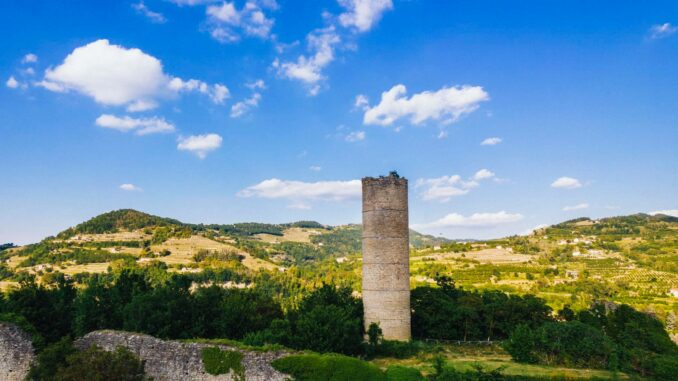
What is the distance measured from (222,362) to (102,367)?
4.71 m

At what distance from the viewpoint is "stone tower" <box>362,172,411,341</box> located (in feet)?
70.1

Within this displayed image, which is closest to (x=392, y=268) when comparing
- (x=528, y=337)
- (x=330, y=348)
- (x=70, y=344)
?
(x=330, y=348)

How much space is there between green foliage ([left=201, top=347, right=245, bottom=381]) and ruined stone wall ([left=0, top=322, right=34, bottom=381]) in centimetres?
861

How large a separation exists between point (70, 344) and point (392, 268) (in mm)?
14252

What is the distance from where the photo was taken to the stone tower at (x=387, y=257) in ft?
70.1

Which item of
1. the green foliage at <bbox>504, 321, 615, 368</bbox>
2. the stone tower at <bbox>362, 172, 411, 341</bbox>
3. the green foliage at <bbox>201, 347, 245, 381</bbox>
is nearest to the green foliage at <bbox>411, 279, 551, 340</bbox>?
the stone tower at <bbox>362, 172, 411, 341</bbox>

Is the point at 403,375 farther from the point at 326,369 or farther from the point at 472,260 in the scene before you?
the point at 472,260

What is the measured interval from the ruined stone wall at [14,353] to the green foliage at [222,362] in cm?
861

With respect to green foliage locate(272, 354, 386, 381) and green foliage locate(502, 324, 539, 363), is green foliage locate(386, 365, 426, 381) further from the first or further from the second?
green foliage locate(502, 324, 539, 363)

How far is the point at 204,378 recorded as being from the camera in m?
15.9

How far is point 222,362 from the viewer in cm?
1567

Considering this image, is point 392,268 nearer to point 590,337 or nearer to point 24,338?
point 590,337

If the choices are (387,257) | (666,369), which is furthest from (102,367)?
(666,369)

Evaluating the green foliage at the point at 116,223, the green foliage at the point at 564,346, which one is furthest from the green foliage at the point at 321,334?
the green foliage at the point at 116,223
